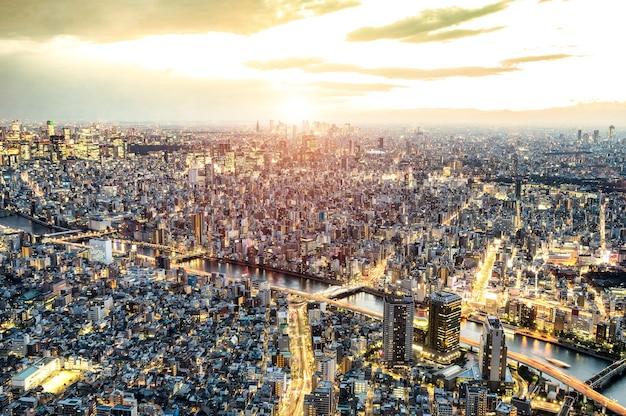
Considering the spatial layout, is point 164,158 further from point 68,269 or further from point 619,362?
point 619,362

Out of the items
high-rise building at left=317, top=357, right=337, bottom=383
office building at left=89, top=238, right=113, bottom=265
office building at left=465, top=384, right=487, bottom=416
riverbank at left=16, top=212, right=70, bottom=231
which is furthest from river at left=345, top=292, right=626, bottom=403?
riverbank at left=16, top=212, right=70, bottom=231

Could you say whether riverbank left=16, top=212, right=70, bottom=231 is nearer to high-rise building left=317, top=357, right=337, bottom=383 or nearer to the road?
the road

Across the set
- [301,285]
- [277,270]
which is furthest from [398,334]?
[277,270]

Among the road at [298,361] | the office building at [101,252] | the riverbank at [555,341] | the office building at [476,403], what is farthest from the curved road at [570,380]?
the office building at [101,252]

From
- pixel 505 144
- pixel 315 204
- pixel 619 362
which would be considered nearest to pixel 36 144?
pixel 315 204

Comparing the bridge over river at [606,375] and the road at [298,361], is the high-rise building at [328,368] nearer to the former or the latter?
the road at [298,361]

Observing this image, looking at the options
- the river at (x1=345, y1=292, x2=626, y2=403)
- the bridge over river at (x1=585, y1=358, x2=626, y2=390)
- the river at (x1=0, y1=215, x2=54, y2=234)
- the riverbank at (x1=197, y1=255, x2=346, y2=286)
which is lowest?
the river at (x1=345, y1=292, x2=626, y2=403)
